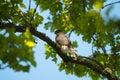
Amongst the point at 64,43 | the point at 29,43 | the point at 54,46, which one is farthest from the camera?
the point at 64,43

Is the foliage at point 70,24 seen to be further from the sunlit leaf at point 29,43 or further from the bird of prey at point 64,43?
the sunlit leaf at point 29,43

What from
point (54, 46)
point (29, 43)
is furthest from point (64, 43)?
point (29, 43)

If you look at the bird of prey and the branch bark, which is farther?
the bird of prey

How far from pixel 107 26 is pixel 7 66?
1998 mm

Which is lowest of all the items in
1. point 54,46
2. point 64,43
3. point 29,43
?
point 29,43

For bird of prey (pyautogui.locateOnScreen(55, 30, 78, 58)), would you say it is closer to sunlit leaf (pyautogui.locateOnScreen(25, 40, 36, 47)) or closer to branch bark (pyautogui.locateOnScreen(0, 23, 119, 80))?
branch bark (pyautogui.locateOnScreen(0, 23, 119, 80))

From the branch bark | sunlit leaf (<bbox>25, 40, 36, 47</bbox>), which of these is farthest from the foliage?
sunlit leaf (<bbox>25, 40, 36, 47</bbox>)

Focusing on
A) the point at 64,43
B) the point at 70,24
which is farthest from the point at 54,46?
the point at 70,24

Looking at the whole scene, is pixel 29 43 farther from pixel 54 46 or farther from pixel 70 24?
pixel 70 24

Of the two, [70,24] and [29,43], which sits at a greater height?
[70,24]

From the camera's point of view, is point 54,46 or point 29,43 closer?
point 29,43

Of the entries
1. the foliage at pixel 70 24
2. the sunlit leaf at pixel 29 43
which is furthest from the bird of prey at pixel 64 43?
the sunlit leaf at pixel 29 43

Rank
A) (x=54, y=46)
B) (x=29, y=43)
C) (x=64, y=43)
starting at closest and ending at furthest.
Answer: (x=29, y=43)
(x=54, y=46)
(x=64, y=43)

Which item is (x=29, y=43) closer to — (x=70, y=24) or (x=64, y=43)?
(x=64, y=43)
